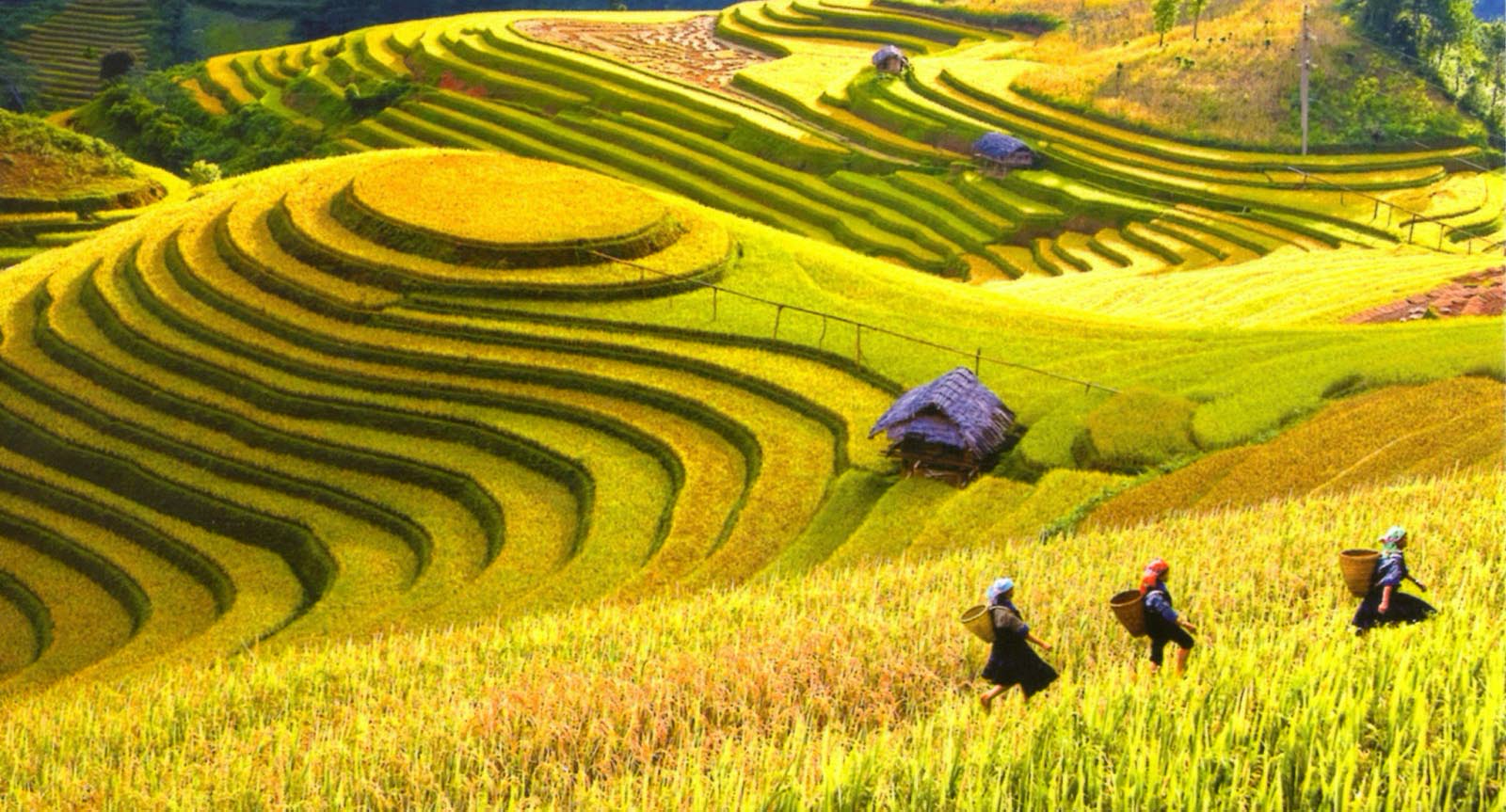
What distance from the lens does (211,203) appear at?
3575 centimetres

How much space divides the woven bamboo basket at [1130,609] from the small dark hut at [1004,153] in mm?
45745

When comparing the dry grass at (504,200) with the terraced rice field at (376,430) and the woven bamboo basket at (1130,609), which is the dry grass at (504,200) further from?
the woven bamboo basket at (1130,609)

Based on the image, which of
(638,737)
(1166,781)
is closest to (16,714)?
(638,737)

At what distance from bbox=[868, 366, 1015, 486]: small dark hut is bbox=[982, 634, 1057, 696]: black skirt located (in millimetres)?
12336

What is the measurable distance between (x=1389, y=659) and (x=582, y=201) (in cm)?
2683

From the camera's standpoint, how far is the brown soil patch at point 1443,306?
97.2 feet

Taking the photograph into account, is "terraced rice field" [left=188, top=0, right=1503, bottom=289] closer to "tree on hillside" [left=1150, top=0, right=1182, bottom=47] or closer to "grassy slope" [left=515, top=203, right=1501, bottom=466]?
"tree on hillside" [left=1150, top=0, right=1182, bottom=47]

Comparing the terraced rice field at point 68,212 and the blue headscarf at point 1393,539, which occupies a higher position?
the blue headscarf at point 1393,539

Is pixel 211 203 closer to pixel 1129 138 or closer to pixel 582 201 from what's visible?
pixel 582 201

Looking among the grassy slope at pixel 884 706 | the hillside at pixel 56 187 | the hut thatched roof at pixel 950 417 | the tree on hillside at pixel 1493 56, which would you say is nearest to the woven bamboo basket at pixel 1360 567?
the grassy slope at pixel 884 706

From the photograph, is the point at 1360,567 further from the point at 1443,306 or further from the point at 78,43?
the point at 78,43

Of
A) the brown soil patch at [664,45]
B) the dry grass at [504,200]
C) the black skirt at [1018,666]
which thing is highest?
the brown soil patch at [664,45]

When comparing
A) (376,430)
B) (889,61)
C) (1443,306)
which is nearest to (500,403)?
(376,430)

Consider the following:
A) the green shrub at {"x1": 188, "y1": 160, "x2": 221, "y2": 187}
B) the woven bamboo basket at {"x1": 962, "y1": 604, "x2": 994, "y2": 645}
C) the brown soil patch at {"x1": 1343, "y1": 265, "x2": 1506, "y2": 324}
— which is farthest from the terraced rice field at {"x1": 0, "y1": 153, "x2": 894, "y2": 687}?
the green shrub at {"x1": 188, "y1": 160, "x2": 221, "y2": 187}
